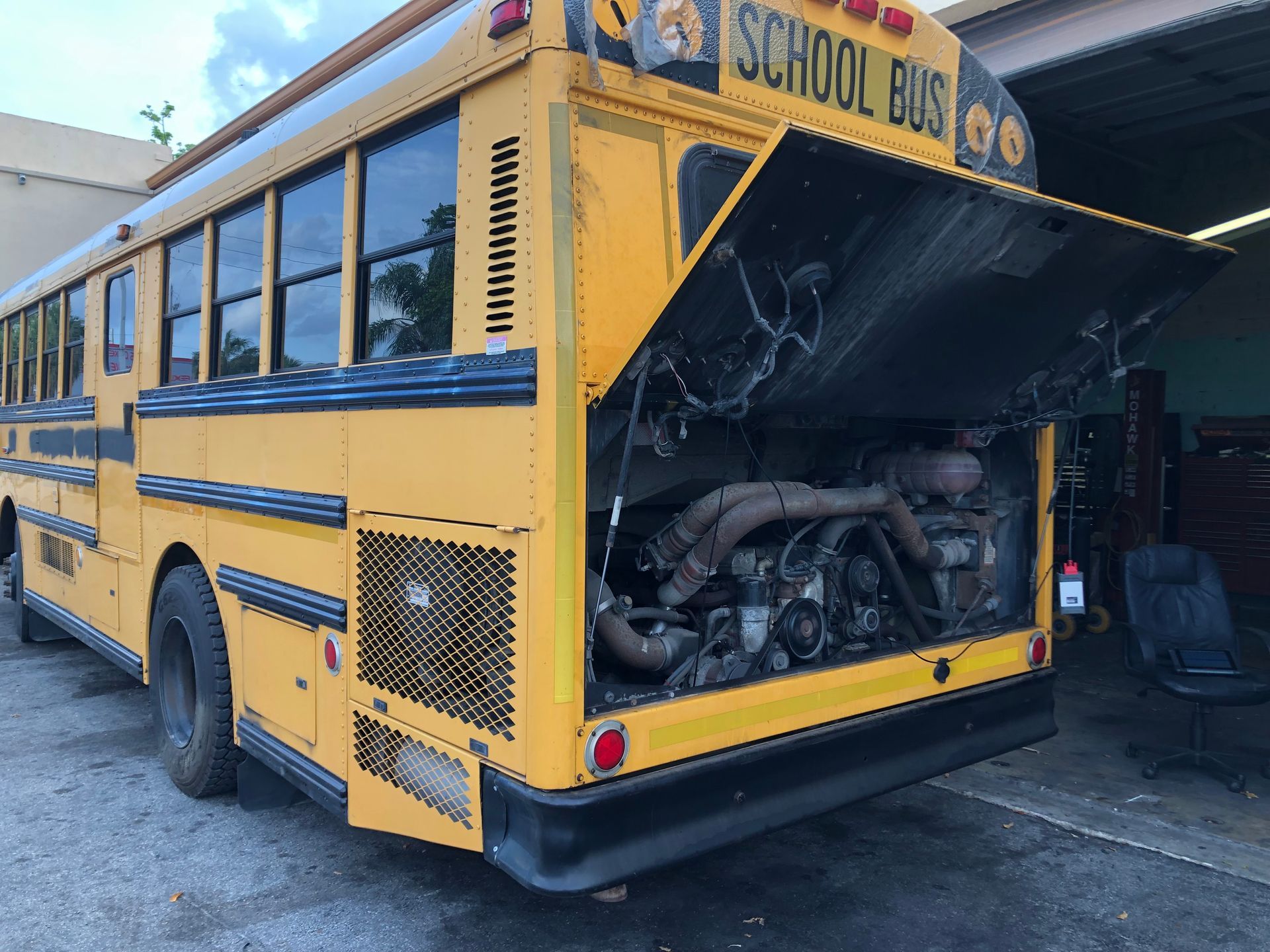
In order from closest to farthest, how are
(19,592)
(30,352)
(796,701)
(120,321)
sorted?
(796,701)
(120,321)
(30,352)
(19,592)

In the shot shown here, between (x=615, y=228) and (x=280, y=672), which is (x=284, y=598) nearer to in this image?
(x=280, y=672)

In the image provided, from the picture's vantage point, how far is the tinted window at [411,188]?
9.80 ft

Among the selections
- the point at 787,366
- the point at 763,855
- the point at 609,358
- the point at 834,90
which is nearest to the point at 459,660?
the point at 609,358

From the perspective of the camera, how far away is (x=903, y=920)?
11.6ft

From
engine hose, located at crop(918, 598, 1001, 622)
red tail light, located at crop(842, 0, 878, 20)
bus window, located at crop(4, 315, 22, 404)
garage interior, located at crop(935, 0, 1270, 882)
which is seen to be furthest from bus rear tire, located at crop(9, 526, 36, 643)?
red tail light, located at crop(842, 0, 878, 20)

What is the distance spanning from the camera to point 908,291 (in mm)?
3021

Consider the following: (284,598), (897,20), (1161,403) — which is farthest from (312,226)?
(1161,403)

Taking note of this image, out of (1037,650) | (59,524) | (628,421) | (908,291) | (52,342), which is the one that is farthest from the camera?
(52,342)

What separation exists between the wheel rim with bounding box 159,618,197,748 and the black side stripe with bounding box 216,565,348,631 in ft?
2.11

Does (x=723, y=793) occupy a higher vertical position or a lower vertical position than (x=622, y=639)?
lower

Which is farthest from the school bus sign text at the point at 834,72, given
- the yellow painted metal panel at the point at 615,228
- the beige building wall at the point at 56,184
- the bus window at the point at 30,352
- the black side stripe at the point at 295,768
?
the beige building wall at the point at 56,184

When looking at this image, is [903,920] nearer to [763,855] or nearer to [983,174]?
[763,855]

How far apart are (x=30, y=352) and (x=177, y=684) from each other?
4089mm

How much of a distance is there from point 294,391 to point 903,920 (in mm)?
2958
